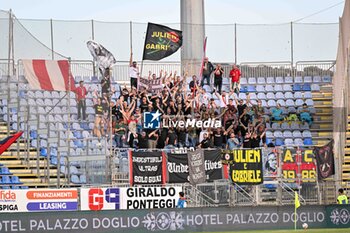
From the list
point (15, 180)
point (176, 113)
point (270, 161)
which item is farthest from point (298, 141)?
point (15, 180)

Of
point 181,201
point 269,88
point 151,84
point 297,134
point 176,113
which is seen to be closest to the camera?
point 181,201

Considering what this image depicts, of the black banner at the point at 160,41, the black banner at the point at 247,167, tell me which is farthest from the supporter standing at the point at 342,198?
the black banner at the point at 160,41

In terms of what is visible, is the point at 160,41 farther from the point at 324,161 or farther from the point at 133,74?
the point at 324,161

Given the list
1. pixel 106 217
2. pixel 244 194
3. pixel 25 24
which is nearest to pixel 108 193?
pixel 106 217

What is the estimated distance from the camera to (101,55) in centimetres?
4453

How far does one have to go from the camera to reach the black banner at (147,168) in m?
38.0

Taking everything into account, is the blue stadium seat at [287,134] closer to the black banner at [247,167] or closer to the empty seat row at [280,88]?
the empty seat row at [280,88]

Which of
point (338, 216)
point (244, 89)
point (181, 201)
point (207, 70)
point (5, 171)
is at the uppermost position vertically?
point (207, 70)

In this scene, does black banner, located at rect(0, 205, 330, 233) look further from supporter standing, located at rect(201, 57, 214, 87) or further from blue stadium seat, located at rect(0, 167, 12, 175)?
supporter standing, located at rect(201, 57, 214, 87)

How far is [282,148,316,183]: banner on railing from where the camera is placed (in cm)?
3891

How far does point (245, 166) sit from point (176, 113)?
5.22 meters

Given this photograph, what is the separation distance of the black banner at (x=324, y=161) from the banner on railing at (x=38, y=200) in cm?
789

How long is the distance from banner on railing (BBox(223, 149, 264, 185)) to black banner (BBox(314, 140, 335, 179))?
76.2 inches

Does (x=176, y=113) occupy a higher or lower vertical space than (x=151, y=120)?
higher
